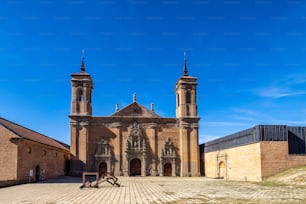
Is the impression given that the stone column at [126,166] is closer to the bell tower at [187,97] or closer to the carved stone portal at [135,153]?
the carved stone portal at [135,153]

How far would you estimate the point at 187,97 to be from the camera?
42312 mm

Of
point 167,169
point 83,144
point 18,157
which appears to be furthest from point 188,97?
point 18,157

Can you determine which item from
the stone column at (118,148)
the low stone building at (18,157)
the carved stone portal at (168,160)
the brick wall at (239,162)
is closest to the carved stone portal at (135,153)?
the stone column at (118,148)

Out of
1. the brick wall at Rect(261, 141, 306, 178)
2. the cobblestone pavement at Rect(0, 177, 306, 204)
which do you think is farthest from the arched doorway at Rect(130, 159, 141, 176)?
the cobblestone pavement at Rect(0, 177, 306, 204)

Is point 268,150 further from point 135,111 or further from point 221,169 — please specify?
point 135,111

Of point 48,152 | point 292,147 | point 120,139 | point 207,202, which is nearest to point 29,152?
point 48,152

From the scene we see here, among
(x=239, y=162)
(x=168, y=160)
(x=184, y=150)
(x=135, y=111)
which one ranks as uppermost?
(x=135, y=111)

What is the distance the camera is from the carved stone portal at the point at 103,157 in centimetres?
3962

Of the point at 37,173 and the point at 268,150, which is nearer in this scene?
the point at 268,150

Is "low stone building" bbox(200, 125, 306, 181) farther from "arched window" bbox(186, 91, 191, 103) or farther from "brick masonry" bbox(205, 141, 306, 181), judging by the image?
"arched window" bbox(186, 91, 191, 103)

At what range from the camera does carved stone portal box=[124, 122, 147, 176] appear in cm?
4000

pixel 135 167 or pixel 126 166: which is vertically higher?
pixel 126 166

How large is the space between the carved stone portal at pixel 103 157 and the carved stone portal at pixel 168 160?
6658 mm

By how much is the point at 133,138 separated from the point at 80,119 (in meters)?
7.49
